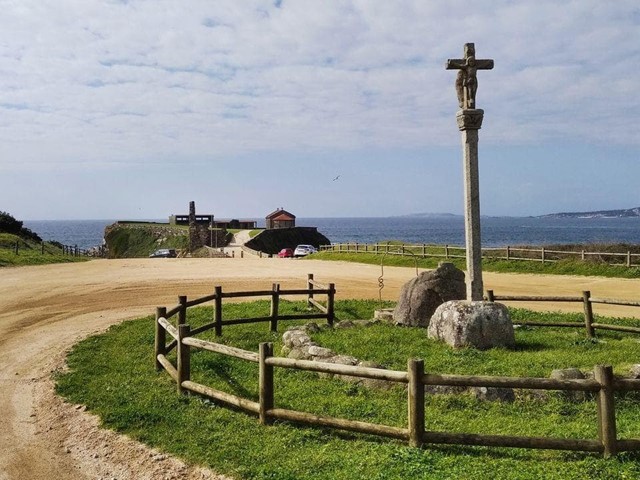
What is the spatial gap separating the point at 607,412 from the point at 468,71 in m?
8.88

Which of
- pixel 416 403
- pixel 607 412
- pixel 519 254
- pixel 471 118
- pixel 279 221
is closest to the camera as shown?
pixel 607 412

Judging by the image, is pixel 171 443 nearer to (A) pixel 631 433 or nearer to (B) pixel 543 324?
(A) pixel 631 433

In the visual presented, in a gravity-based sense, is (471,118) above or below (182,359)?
above

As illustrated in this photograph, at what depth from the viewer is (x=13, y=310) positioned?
1919cm

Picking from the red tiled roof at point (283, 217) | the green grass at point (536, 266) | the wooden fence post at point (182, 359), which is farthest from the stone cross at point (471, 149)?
the red tiled roof at point (283, 217)

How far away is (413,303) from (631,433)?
25.7 ft

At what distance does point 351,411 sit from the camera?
27.2 feet

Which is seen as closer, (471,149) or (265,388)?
(265,388)

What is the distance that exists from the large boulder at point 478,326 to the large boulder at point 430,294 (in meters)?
2.12

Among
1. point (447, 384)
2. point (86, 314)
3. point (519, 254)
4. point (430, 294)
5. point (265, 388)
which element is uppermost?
point (519, 254)

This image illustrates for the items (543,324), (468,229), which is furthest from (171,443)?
(543,324)

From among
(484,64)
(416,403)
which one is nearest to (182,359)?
(416,403)

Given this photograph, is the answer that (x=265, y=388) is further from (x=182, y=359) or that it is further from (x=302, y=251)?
(x=302, y=251)

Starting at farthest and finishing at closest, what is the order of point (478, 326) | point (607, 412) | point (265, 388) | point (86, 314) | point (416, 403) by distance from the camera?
point (86, 314) < point (478, 326) < point (265, 388) < point (416, 403) < point (607, 412)
